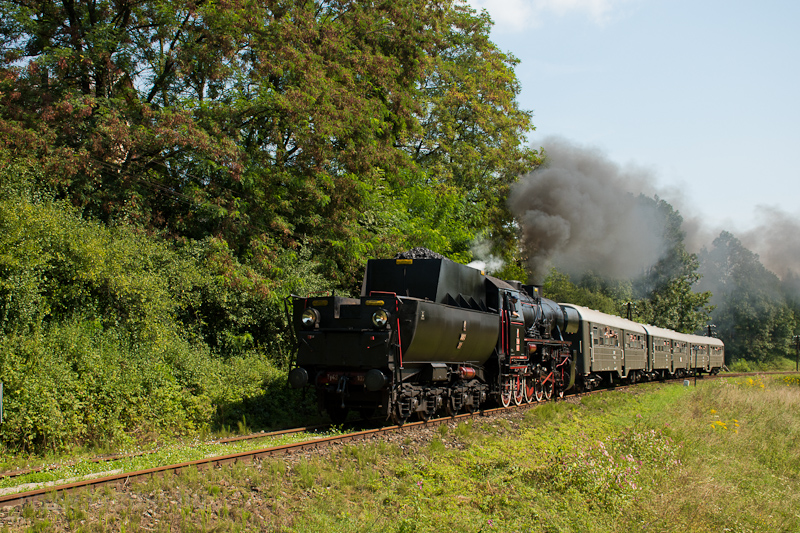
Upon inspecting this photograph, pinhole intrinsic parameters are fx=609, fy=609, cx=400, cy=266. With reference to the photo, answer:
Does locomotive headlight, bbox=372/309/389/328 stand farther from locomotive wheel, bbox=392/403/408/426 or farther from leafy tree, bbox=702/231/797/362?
leafy tree, bbox=702/231/797/362

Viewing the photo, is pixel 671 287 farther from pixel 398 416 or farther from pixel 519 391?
pixel 398 416

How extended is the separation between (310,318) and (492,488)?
4.63 meters

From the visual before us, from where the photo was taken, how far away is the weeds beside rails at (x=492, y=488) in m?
6.38

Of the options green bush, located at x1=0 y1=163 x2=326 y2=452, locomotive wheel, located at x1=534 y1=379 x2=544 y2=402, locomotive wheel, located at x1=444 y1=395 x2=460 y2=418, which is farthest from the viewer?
locomotive wheel, located at x1=534 y1=379 x2=544 y2=402

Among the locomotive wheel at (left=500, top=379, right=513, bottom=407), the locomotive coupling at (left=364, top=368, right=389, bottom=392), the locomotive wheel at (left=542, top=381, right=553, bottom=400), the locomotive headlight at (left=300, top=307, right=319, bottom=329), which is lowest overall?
the locomotive wheel at (left=542, top=381, right=553, bottom=400)

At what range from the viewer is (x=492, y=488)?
8.06 metres

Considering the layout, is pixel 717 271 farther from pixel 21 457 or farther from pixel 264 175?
pixel 21 457

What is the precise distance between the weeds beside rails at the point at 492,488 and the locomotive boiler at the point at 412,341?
3.06 ft

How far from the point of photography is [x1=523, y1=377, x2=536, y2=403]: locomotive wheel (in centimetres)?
1686

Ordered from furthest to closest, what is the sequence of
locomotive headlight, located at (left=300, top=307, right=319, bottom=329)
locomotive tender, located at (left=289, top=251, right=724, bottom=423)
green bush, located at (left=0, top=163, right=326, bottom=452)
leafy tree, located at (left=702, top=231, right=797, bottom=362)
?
leafy tree, located at (left=702, top=231, right=797, bottom=362), locomotive headlight, located at (left=300, top=307, right=319, bottom=329), locomotive tender, located at (left=289, top=251, right=724, bottom=423), green bush, located at (left=0, top=163, right=326, bottom=452)

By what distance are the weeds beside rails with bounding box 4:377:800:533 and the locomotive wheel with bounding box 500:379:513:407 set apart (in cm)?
163

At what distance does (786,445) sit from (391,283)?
33.0ft

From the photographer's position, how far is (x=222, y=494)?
6.69 meters

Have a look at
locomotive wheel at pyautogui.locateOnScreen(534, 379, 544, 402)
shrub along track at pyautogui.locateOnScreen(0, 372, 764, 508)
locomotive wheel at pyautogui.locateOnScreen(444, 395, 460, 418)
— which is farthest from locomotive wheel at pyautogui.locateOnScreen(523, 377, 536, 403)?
shrub along track at pyautogui.locateOnScreen(0, 372, 764, 508)
